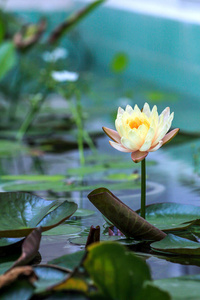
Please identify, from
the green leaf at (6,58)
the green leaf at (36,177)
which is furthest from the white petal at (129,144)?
the green leaf at (6,58)

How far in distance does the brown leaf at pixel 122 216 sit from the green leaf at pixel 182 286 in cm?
13

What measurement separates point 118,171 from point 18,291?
925 millimetres

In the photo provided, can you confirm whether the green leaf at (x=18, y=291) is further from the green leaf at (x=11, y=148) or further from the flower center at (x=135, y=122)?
the green leaf at (x=11, y=148)

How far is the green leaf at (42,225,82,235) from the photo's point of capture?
33.7 inches

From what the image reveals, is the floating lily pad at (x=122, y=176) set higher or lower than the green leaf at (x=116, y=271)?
higher

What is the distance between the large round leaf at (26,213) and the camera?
74 cm

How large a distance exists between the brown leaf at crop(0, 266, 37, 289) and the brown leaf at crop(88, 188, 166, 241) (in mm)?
151

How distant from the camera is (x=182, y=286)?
584 mm

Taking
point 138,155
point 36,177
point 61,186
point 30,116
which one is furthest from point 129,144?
point 30,116

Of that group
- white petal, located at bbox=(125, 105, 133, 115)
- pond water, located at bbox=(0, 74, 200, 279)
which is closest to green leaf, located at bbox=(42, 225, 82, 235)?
pond water, located at bbox=(0, 74, 200, 279)

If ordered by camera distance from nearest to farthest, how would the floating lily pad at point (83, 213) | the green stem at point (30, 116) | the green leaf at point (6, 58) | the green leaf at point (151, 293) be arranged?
the green leaf at point (151, 293)
the floating lily pad at point (83, 213)
the green stem at point (30, 116)
the green leaf at point (6, 58)

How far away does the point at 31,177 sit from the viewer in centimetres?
138

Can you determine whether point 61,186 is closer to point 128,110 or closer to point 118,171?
point 118,171

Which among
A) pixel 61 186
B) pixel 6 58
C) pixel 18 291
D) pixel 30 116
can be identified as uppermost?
pixel 6 58
